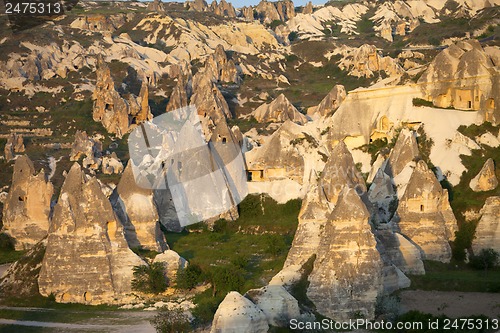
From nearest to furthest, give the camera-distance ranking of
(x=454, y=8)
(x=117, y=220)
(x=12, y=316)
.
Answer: (x=12, y=316)
(x=117, y=220)
(x=454, y=8)

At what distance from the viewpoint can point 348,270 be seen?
2770 cm

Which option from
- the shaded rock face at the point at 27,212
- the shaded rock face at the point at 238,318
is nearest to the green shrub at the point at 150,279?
the shaded rock face at the point at 238,318

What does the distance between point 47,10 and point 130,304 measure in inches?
3823

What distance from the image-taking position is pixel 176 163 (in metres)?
46.6

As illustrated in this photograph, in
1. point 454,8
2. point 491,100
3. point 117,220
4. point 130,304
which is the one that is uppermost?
point 454,8

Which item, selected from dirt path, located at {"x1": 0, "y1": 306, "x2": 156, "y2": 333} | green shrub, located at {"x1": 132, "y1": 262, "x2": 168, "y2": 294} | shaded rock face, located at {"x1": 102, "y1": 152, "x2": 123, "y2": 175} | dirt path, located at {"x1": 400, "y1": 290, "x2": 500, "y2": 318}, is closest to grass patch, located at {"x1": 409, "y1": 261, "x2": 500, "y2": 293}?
dirt path, located at {"x1": 400, "y1": 290, "x2": 500, "y2": 318}

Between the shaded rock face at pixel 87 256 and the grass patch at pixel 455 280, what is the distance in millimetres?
9013

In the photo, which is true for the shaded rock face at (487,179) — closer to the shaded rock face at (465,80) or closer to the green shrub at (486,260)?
the green shrub at (486,260)

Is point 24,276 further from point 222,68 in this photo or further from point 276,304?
point 222,68

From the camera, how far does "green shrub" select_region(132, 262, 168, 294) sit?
32.8m

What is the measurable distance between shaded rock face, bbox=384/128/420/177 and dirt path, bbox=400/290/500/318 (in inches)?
383

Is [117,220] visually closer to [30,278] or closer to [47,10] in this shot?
[30,278]

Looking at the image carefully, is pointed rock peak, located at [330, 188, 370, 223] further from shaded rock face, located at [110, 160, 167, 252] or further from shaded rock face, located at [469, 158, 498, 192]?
shaded rock face, located at [469, 158, 498, 192]

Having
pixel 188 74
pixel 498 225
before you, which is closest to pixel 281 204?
pixel 498 225
